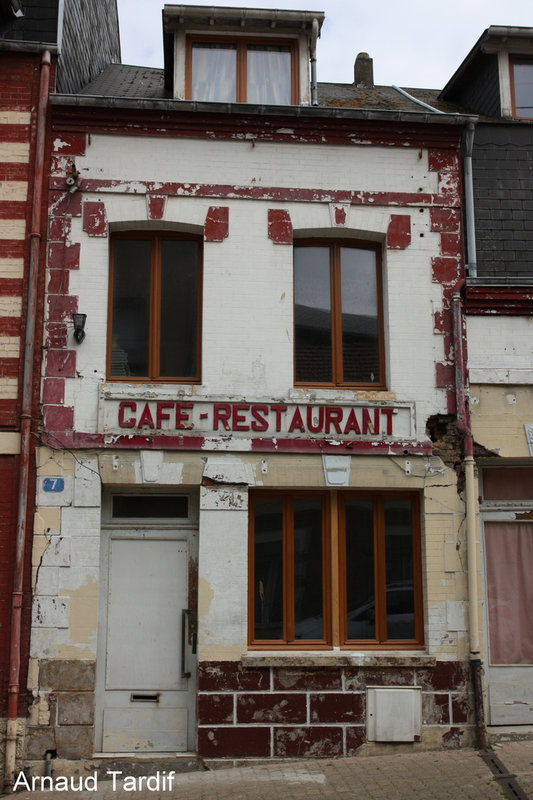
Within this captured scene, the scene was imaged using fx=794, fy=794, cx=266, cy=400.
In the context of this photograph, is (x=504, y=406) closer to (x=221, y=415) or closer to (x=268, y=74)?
(x=221, y=415)

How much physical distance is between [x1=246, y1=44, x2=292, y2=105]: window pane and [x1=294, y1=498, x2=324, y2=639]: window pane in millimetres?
4982

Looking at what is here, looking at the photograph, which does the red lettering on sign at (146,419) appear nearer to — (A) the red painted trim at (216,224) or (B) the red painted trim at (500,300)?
(A) the red painted trim at (216,224)

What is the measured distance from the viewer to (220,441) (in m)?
8.45

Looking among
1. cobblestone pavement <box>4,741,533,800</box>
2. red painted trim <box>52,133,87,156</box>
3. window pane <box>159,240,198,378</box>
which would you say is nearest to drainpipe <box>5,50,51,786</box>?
red painted trim <box>52,133,87,156</box>

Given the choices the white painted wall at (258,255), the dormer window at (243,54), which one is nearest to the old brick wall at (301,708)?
the white painted wall at (258,255)

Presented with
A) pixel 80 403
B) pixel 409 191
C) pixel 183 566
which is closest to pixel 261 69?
pixel 409 191

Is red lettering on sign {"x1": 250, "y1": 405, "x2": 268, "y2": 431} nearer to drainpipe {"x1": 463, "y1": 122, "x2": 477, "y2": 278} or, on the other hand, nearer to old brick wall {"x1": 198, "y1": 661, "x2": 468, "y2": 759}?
old brick wall {"x1": 198, "y1": 661, "x2": 468, "y2": 759}

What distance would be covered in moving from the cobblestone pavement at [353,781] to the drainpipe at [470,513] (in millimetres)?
522

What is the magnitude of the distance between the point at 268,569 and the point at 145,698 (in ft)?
6.00

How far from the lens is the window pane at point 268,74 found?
9.82m

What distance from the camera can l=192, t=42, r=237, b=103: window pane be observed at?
974 cm

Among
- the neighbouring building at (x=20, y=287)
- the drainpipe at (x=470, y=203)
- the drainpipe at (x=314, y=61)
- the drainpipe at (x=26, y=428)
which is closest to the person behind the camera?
the drainpipe at (x=26, y=428)

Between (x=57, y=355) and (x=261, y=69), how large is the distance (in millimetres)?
4497

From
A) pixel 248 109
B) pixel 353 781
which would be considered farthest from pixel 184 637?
pixel 248 109
